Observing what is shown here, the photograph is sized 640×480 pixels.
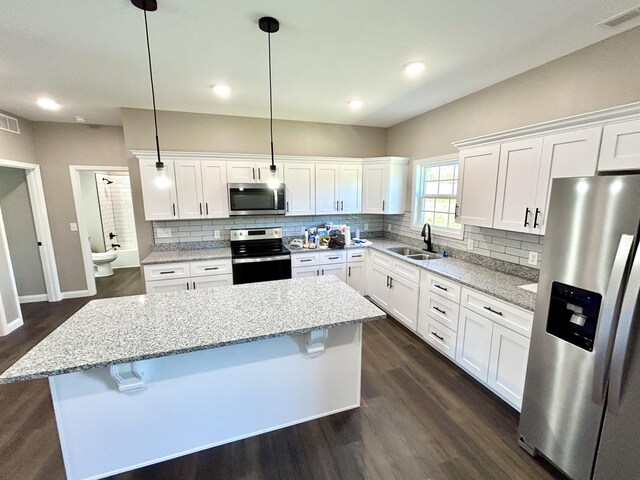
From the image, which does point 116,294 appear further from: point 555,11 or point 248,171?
point 555,11

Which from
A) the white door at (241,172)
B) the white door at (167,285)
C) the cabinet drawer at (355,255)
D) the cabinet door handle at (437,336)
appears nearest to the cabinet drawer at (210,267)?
the white door at (167,285)

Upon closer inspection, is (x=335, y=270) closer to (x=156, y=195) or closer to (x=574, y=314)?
(x=156, y=195)

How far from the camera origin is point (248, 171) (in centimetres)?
360

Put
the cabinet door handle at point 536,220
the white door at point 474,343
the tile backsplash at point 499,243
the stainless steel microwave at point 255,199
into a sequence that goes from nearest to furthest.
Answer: the cabinet door handle at point 536,220
the white door at point 474,343
the tile backsplash at point 499,243
the stainless steel microwave at point 255,199

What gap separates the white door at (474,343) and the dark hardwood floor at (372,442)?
14cm

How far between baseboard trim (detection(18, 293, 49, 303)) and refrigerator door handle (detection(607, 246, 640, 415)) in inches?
254

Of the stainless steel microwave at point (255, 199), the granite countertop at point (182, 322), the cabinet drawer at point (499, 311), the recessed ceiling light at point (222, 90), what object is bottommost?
the cabinet drawer at point (499, 311)

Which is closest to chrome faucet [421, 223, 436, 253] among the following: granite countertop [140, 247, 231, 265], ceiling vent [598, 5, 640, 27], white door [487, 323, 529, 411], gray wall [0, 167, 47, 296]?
white door [487, 323, 529, 411]

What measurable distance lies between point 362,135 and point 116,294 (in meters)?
4.91

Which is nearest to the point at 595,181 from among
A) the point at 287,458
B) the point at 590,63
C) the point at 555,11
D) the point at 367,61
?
the point at 555,11

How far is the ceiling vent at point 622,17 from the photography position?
5.20ft

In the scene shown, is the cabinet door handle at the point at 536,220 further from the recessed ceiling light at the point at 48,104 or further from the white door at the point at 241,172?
the recessed ceiling light at the point at 48,104

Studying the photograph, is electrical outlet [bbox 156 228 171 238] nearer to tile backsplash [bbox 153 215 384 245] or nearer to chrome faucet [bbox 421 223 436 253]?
tile backsplash [bbox 153 215 384 245]

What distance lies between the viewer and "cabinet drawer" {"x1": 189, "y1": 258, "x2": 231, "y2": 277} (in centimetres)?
332
